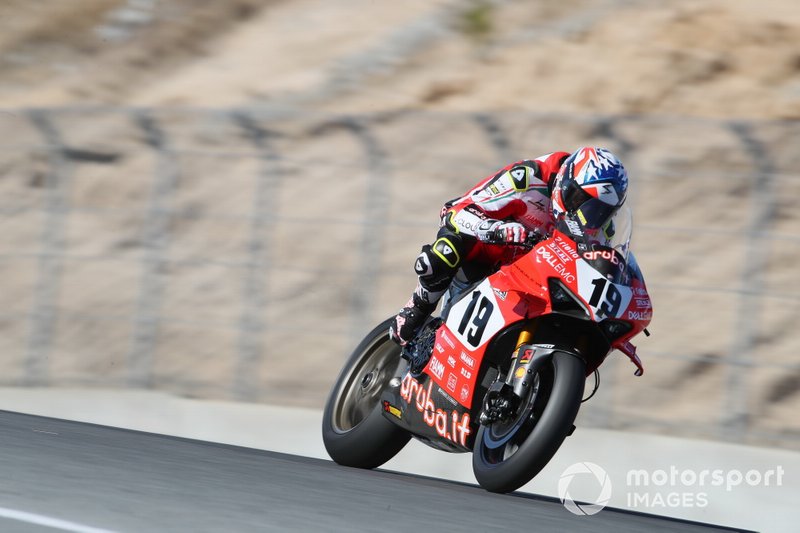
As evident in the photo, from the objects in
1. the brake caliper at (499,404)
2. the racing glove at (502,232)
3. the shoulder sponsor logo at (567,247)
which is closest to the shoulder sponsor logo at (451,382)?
the brake caliper at (499,404)

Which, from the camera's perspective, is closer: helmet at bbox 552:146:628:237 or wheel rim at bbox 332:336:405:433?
helmet at bbox 552:146:628:237

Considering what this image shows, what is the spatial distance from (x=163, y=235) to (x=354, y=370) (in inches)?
147

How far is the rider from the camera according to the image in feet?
15.4

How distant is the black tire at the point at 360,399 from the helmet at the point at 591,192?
1.34 meters

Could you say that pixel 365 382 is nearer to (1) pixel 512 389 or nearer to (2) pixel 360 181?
(1) pixel 512 389

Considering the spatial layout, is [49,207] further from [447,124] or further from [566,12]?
[566,12]

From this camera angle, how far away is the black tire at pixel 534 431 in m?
4.27

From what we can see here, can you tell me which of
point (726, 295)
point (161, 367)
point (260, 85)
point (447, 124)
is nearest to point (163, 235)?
point (161, 367)

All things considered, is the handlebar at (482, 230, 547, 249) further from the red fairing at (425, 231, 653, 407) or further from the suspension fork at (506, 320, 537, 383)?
the suspension fork at (506, 320, 537, 383)

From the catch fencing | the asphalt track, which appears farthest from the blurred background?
the asphalt track

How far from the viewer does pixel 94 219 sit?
1027cm

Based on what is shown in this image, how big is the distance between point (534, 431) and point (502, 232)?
100cm

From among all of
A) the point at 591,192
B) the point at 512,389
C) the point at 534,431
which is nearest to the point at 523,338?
the point at 512,389

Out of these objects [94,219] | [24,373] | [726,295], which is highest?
[726,295]
